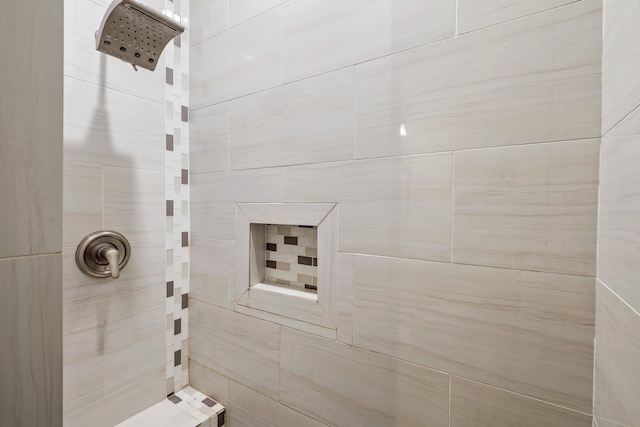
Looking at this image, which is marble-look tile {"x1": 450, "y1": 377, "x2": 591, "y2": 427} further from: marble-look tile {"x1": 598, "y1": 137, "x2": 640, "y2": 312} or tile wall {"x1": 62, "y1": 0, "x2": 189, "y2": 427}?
tile wall {"x1": 62, "y1": 0, "x2": 189, "y2": 427}

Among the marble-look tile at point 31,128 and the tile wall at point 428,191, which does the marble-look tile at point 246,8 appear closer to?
the tile wall at point 428,191

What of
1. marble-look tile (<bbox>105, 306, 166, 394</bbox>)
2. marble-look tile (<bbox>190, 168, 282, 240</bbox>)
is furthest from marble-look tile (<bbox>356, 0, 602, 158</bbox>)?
marble-look tile (<bbox>105, 306, 166, 394</bbox>)

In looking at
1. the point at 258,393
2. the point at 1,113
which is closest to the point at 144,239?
the point at 258,393

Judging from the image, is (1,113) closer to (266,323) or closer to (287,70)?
(287,70)

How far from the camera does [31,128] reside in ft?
1.25

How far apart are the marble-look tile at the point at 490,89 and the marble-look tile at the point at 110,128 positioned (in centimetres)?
82

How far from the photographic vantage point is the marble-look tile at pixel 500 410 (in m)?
0.66

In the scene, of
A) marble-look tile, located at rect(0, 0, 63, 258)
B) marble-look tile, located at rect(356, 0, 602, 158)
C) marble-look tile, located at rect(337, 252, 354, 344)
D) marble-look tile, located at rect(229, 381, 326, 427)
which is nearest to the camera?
marble-look tile, located at rect(0, 0, 63, 258)

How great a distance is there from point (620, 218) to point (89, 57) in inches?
56.9

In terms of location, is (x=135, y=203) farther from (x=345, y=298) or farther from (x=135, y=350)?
(x=345, y=298)

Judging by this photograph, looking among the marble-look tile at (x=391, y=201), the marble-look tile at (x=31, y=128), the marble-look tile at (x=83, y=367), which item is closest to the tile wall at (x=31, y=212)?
the marble-look tile at (x=31, y=128)

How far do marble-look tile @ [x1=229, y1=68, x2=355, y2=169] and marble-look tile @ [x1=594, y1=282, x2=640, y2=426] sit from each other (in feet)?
2.13

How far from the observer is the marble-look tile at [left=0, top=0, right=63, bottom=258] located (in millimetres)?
363

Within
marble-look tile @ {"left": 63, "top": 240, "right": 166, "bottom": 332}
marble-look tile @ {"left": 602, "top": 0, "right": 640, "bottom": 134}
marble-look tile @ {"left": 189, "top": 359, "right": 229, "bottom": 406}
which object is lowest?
marble-look tile @ {"left": 189, "top": 359, "right": 229, "bottom": 406}
